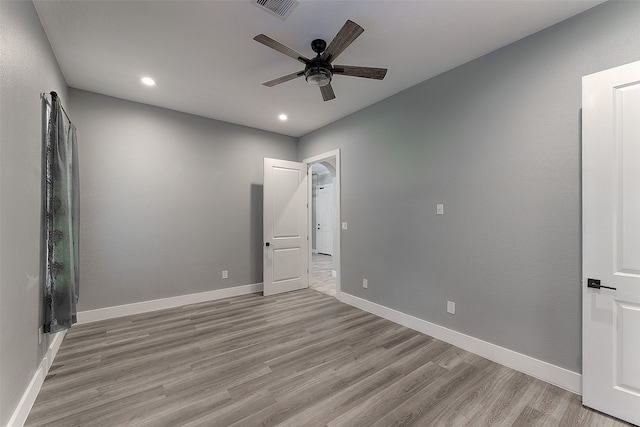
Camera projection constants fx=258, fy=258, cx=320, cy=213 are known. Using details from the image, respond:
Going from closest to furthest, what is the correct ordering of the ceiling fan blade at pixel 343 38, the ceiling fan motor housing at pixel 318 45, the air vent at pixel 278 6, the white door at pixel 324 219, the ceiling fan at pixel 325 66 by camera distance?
the ceiling fan blade at pixel 343 38
the air vent at pixel 278 6
the ceiling fan at pixel 325 66
the ceiling fan motor housing at pixel 318 45
the white door at pixel 324 219

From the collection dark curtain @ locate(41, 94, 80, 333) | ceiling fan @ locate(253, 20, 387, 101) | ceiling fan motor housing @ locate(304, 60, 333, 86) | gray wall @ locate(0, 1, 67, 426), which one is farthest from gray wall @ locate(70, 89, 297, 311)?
ceiling fan motor housing @ locate(304, 60, 333, 86)

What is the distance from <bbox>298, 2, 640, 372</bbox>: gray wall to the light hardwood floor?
1.44 feet

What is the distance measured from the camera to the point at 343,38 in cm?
184

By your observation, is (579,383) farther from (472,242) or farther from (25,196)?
(25,196)

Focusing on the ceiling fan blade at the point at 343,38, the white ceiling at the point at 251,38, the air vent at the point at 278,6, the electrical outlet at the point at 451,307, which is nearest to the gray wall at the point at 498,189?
the electrical outlet at the point at 451,307

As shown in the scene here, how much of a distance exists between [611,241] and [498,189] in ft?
2.73

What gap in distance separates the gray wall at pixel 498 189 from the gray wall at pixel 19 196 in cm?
329

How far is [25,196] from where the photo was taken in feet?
5.78

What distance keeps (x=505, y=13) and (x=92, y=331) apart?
506 centimetres

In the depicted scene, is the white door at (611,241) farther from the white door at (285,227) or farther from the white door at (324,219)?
the white door at (324,219)

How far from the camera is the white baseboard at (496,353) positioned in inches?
78.9

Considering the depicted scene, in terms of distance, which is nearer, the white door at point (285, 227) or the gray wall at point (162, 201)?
the gray wall at point (162, 201)

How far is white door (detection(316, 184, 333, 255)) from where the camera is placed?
A: 9.01 meters

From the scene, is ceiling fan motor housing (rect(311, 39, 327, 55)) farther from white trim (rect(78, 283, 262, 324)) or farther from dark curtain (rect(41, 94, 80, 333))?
white trim (rect(78, 283, 262, 324))
